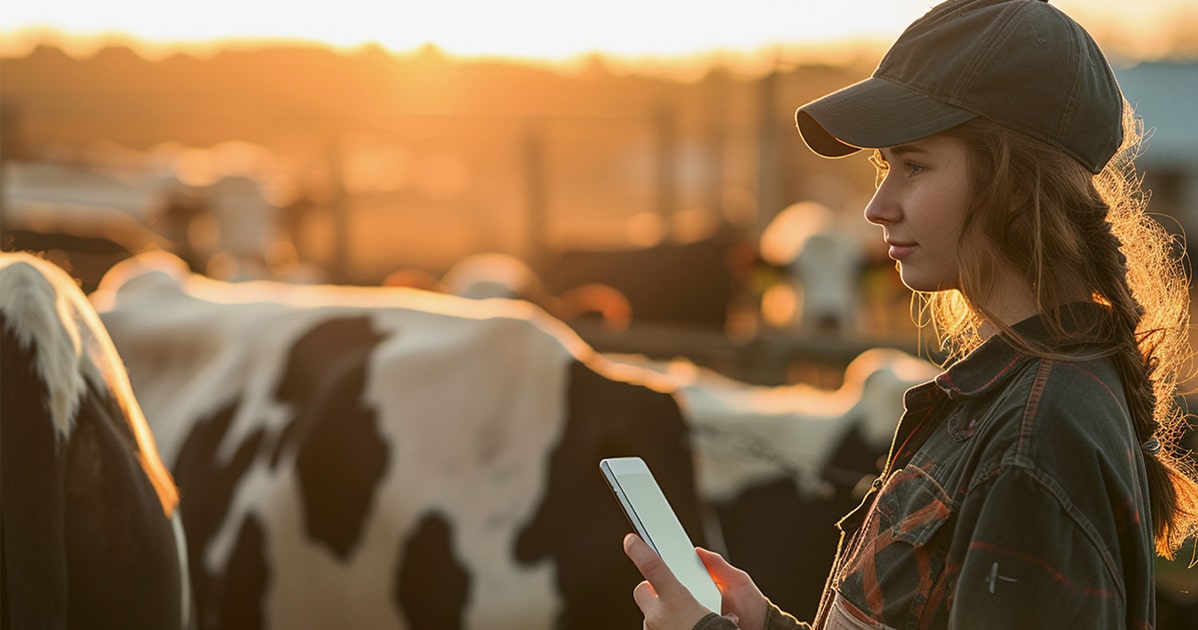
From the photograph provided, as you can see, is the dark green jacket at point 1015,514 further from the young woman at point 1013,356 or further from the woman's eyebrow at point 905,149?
the woman's eyebrow at point 905,149

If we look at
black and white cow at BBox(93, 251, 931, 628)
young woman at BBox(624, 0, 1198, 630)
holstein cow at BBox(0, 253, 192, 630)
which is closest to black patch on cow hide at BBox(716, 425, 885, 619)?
black and white cow at BBox(93, 251, 931, 628)

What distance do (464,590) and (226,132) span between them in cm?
5137

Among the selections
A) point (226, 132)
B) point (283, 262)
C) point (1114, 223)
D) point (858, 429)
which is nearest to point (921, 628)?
point (1114, 223)

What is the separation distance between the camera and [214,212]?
1347 cm

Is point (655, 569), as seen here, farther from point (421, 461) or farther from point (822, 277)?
point (822, 277)

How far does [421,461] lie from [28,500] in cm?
156

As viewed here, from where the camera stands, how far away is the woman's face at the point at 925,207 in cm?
134

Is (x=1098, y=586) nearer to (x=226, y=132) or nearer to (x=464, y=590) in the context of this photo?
(x=464, y=590)

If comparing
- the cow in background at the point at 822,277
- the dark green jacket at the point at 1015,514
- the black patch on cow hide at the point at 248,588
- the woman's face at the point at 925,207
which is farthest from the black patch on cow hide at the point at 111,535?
the cow in background at the point at 822,277

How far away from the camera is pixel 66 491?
1.77m

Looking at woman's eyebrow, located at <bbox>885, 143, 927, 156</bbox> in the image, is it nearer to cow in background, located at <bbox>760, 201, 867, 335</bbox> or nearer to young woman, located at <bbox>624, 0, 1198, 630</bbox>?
young woman, located at <bbox>624, 0, 1198, 630</bbox>

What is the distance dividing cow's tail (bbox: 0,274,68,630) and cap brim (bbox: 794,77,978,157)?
1054 millimetres

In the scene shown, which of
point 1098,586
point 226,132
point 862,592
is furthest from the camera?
Result: point 226,132

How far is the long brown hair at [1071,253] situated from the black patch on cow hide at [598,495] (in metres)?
1.68
